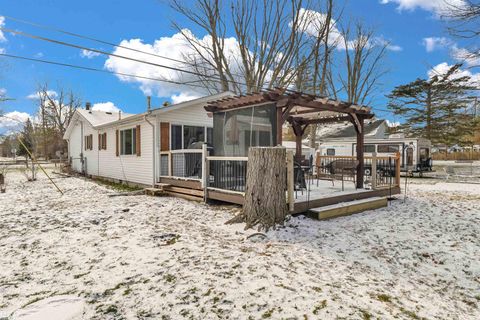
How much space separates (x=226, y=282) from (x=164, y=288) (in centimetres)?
64

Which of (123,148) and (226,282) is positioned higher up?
(123,148)

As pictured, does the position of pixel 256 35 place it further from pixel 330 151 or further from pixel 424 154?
pixel 424 154

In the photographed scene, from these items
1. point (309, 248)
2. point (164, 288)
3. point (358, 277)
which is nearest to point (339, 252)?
point (309, 248)

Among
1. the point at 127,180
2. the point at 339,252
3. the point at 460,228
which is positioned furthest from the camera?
the point at 127,180

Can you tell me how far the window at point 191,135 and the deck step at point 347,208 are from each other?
609 cm

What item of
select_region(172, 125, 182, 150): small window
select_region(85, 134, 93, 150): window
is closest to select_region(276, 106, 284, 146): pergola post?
select_region(172, 125, 182, 150): small window

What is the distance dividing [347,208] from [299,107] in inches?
113

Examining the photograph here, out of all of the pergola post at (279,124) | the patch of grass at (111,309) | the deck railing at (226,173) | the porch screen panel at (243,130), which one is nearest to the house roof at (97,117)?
the porch screen panel at (243,130)

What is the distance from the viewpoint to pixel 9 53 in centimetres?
884

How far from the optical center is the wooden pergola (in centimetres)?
605

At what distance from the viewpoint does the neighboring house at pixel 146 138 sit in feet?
31.1

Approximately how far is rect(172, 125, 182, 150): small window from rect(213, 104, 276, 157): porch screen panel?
248 centimetres

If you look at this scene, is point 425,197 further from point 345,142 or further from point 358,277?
point 345,142

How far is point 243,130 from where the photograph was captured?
7273mm
